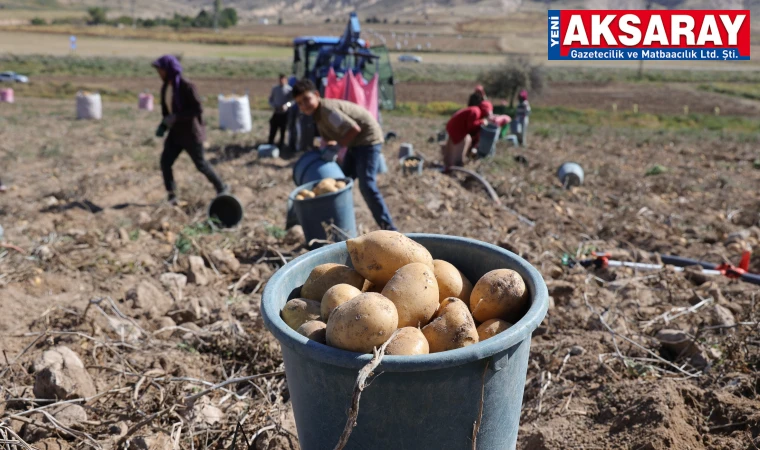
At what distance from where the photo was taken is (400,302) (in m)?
1.68

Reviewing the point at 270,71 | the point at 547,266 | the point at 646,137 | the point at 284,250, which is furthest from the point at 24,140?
the point at 270,71

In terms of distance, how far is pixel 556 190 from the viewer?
6992mm

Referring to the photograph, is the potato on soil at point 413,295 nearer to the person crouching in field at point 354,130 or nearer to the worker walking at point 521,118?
the person crouching in field at point 354,130

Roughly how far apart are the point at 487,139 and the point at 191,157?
453 centimetres

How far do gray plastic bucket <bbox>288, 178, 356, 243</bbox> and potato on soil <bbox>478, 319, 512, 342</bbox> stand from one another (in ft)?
8.69

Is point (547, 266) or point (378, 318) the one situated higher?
point (378, 318)

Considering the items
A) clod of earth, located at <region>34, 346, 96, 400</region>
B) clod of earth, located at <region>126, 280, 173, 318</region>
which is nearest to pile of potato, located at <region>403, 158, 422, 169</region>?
clod of earth, located at <region>126, 280, 173, 318</region>

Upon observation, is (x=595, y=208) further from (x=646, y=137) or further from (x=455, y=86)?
(x=455, y=86)

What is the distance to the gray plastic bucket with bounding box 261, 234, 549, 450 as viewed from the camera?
145cm

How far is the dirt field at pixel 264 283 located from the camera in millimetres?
2438

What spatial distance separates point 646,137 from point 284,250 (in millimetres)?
10769

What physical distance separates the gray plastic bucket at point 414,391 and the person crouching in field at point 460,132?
20.5ft

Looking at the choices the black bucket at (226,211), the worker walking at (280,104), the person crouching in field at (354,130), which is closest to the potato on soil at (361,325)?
the person crouching in field at (354,130)

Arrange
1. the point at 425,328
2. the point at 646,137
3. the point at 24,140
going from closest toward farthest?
the point at 425,328, the point at 24,140, the point at 646,137
